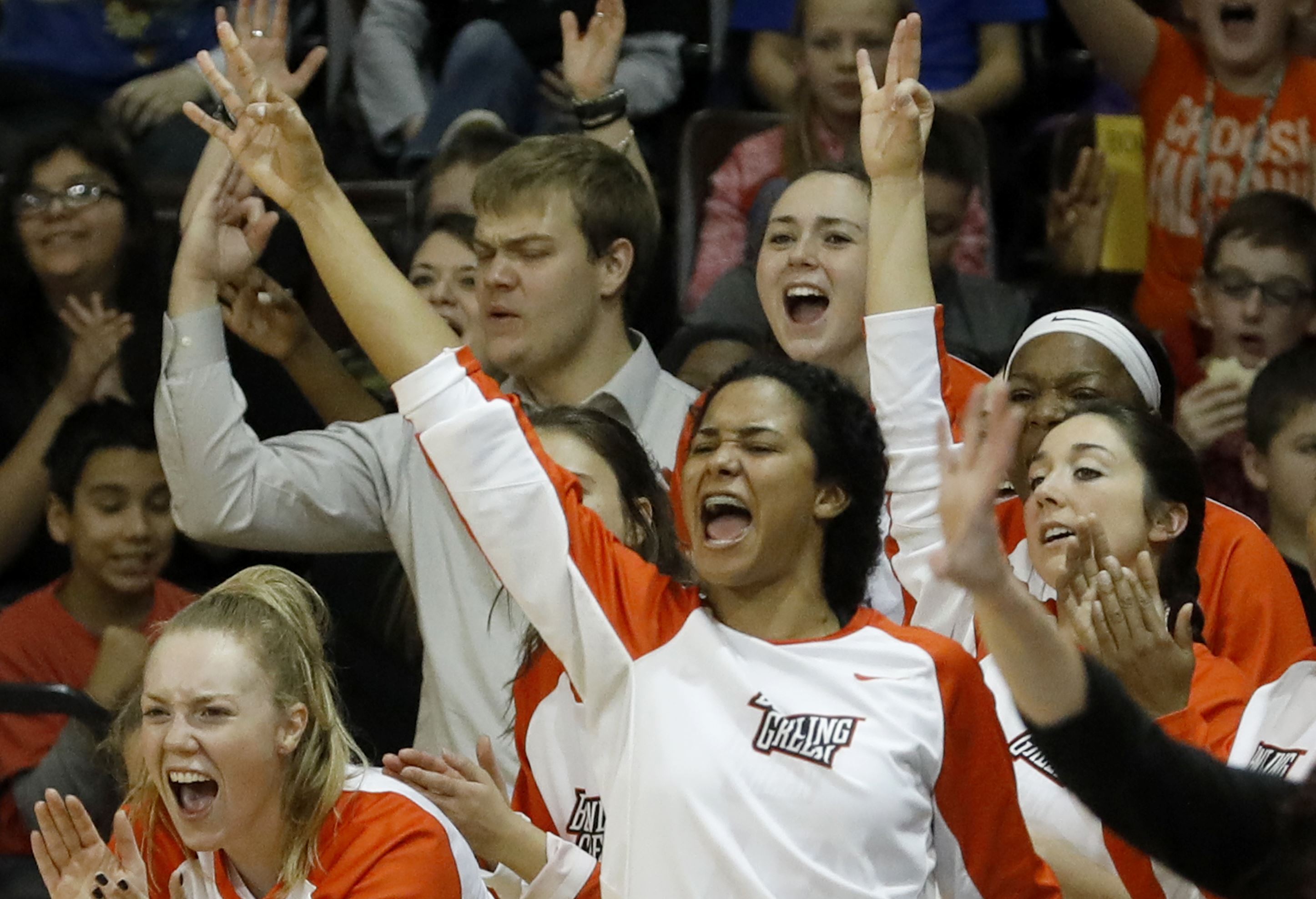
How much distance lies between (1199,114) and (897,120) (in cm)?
179

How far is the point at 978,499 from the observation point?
6.32 ft

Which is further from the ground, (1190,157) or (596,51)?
(596,51)

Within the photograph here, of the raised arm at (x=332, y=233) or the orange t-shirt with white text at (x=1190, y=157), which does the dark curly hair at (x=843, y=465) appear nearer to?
the raised arm at (x=332, y=233)

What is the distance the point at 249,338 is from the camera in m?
3.80

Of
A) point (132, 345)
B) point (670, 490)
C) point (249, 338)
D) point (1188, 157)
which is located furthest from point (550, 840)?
point (1188, 157)

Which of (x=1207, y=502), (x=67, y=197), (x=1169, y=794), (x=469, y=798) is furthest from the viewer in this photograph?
(x=67, y=197)

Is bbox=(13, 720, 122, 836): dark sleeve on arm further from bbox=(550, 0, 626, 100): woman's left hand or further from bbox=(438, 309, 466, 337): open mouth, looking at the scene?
bbox=(550, 0, 626, 100): woman's left hand

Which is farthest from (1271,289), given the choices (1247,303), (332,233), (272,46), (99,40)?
(99,40)

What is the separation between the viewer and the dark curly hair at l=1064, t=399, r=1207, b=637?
3004 millimetres

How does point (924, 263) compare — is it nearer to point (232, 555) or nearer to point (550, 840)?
point (550, 840)

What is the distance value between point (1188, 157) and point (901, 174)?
5.85 ft

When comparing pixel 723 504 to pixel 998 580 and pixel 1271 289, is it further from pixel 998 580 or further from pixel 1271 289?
pixel 1271 289

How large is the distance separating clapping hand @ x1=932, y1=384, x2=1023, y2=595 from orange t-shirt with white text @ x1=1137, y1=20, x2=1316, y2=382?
7.99 feet

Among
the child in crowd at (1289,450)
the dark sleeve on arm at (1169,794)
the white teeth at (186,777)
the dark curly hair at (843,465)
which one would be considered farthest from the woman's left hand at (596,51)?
the dark sleeve on arm at (1169,794)
